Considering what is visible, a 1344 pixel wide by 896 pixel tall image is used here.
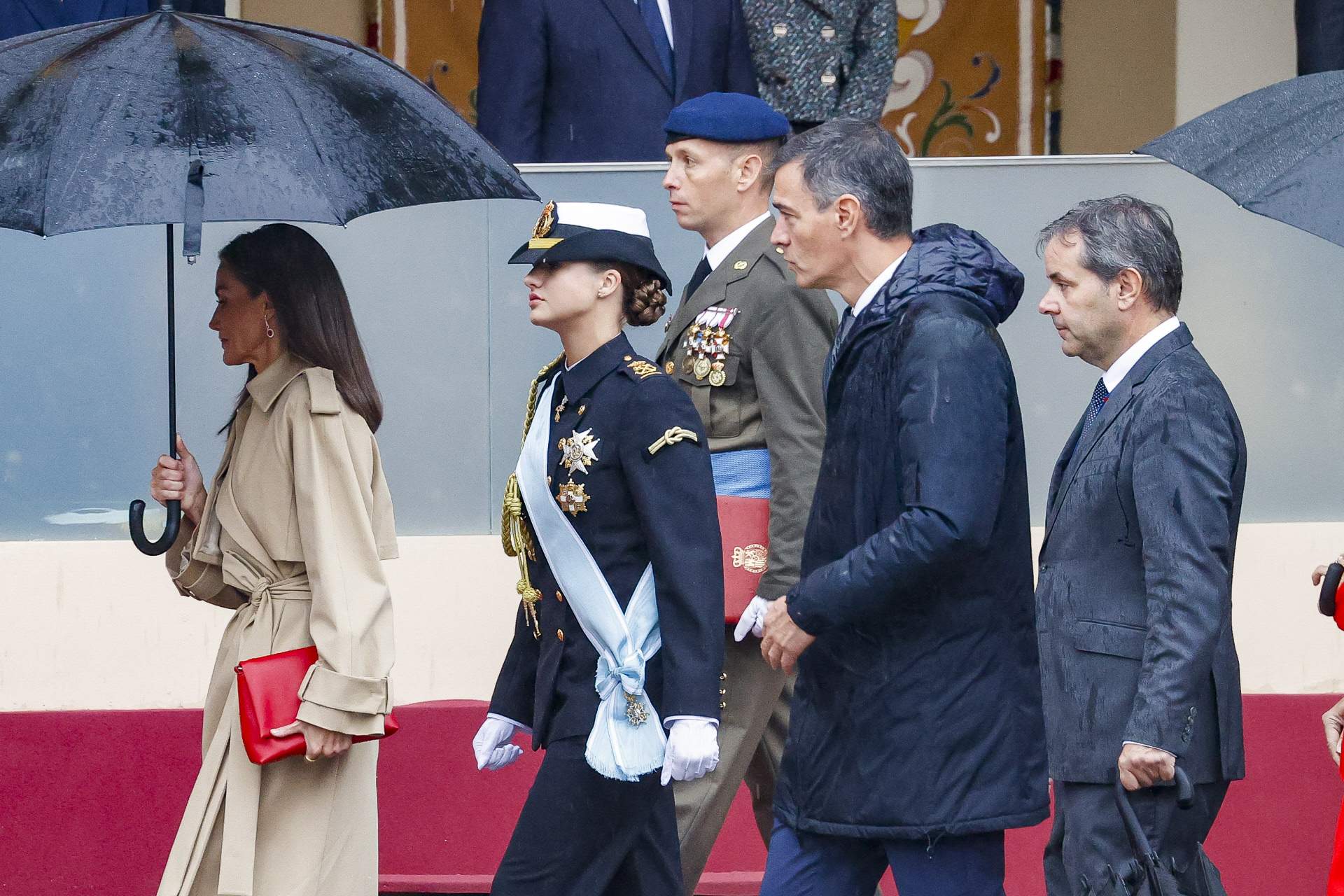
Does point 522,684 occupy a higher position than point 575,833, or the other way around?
point 522,684

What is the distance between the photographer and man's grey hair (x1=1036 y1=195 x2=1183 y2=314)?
147 inches

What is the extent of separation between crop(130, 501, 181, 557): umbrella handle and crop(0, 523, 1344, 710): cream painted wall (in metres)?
1.50

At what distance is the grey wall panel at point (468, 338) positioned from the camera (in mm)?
5645

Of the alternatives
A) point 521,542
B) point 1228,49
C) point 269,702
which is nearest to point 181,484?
point 269,702

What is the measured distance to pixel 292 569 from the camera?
4023 mm

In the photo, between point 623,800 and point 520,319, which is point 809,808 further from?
point 520,319

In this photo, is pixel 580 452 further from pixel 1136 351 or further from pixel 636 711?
pixel 1136 351

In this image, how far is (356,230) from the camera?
5652 mm

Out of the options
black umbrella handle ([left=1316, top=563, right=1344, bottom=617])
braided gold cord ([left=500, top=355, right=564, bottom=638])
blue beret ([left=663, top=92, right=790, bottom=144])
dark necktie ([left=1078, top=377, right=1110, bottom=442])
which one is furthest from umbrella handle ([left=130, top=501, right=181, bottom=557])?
black umbrella handle ([left=1316, top=563, right=1344, bottom=617])

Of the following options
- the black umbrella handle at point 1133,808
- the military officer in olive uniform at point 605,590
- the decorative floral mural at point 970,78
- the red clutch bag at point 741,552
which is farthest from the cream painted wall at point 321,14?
the black umbrella handle at point 1133,808

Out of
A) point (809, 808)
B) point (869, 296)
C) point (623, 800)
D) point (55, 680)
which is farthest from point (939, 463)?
point (55, 680)

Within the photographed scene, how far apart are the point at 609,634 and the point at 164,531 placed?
1013mm

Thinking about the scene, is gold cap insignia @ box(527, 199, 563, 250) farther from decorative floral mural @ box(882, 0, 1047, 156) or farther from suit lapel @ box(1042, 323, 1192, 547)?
decorative floral mural @ box(882, 0, 1047, 156)

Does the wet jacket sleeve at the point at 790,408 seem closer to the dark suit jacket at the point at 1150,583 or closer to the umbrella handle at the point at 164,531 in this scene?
the dark suit jacket at the point at 1150,583
